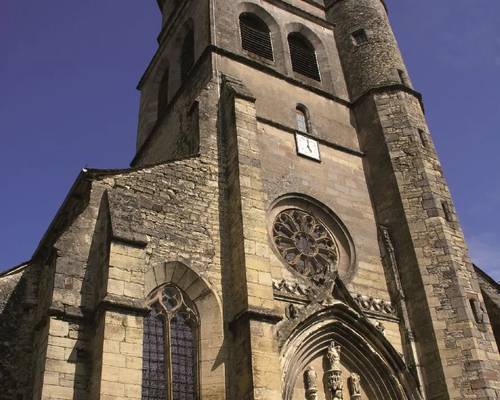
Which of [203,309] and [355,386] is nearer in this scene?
[203,309]

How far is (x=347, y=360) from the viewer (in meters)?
11.2

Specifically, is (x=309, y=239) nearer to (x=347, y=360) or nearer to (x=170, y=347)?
(x=347, y=360)

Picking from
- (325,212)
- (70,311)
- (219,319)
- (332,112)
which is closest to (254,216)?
(219,319)

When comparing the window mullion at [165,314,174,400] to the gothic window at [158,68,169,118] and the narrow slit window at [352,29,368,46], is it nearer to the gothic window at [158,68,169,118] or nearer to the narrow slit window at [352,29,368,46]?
the gothic window at [158,68,169,118]

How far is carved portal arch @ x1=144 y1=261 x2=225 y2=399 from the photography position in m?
9.44

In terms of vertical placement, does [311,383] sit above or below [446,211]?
below

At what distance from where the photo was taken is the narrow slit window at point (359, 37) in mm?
17297

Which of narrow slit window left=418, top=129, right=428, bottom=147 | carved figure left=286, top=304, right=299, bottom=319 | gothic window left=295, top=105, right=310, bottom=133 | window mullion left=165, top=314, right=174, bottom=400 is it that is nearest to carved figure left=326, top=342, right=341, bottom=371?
carved figure left=286, top=304, right=299, bottom=319

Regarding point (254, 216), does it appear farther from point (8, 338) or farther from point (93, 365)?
point (8, 338)

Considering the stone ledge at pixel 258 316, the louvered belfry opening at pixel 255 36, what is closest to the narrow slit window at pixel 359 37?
the louvered belfry opening at pixel 255 36

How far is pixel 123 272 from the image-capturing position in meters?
8.93

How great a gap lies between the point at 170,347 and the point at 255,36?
9.58m

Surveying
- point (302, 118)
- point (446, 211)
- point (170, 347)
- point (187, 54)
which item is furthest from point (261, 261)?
point (187, 54)

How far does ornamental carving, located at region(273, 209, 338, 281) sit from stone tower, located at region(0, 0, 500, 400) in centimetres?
4
